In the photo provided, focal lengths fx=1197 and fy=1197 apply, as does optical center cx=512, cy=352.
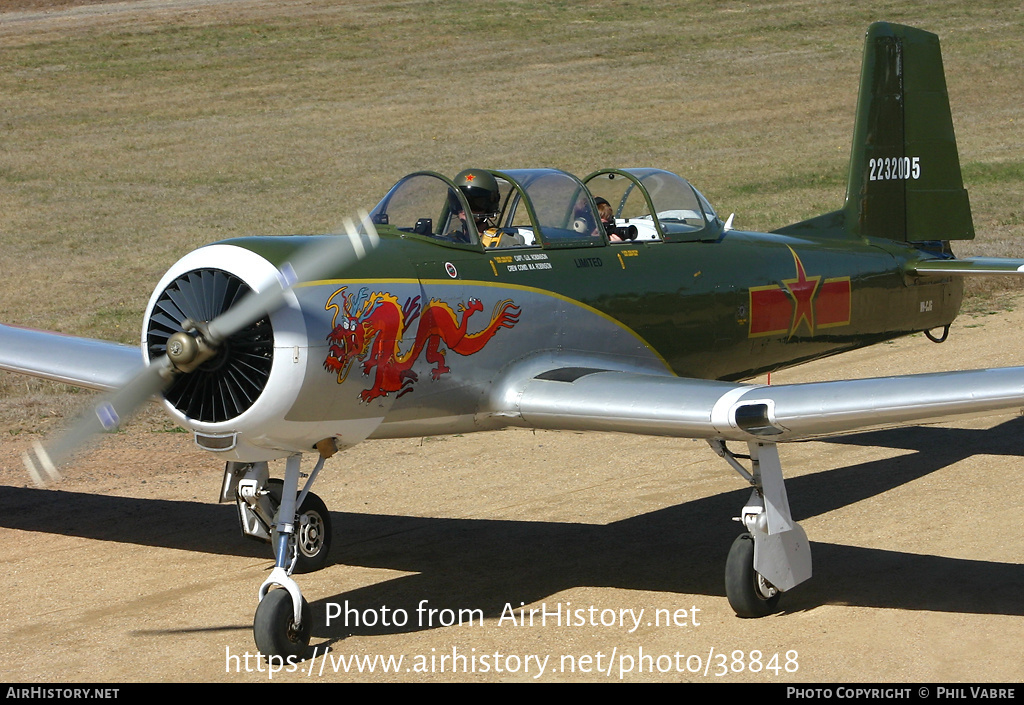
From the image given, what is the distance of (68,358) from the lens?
30.8ft

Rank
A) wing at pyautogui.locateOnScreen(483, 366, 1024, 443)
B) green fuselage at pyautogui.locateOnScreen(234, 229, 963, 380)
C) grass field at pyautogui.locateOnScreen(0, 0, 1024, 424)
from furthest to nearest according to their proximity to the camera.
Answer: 1. grass field at pyautogui.locateOnScreen(0, 0, 1024, 424)
2. green fuselage at pyautogui.locateOnScreen(234, 229, 963, 380)
3. wing at pyautogui.locateOnScreen(483, 366, 1024, 443)

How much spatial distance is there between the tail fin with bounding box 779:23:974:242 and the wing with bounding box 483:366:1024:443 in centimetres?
496

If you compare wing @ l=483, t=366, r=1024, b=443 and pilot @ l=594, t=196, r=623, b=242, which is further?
pilot @ l=594, t=196, r=623, b=242

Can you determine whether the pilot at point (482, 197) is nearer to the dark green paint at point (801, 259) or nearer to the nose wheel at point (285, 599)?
the dark green paint at point (801, 259)

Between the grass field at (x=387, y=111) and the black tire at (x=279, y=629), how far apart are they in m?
11.5

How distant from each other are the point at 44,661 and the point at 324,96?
3836 centimetres

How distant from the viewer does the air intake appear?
22.3ft

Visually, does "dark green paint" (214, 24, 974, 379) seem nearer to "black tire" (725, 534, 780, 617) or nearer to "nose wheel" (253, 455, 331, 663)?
"nose wheel" (253, 455, 331, 663)

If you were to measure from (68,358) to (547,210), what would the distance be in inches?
155

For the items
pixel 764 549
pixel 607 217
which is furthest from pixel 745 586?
pixel 607 217

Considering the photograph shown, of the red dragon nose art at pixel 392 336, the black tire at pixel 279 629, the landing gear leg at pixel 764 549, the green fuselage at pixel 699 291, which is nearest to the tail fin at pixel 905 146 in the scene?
the green fuselage at pixel 699 291

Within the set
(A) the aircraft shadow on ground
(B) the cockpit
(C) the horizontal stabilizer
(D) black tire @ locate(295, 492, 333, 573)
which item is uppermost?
(B) the cockpit

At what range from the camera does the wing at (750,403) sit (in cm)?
710

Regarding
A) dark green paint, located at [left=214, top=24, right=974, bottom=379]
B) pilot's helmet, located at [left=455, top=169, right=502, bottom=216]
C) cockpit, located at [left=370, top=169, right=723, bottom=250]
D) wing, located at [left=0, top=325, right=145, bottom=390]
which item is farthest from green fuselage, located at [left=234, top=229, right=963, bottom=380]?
wing, located at [left=0, top=325, right=145, bottom=390]
